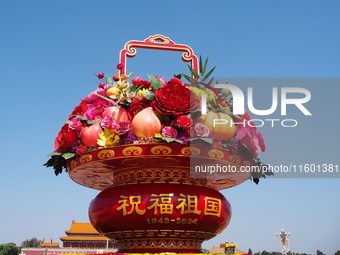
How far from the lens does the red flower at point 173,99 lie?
13.9 ft

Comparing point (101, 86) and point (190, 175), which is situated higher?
point (101, 86)

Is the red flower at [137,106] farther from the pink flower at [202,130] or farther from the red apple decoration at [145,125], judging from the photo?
the pink flower at [202,130]

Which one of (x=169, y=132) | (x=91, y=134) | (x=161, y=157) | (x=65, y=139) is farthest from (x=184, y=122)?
(x=65, y=139)

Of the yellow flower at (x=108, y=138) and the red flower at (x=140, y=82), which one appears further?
the red flower at (x=140, y=82)

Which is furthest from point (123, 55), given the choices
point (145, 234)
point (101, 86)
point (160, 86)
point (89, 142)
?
point (145, 234)

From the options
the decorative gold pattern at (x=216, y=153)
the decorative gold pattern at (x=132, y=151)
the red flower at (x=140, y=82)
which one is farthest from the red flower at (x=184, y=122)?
the red flower at (x=140, y=82)

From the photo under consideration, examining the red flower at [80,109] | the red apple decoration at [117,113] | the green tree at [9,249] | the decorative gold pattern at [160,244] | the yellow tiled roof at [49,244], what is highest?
the red flower at [80,109]

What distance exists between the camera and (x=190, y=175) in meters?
4.37

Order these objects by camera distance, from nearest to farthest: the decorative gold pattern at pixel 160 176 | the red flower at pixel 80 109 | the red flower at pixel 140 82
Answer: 1. the decorative gold pattern at pixel 160 176
2. the red flower at pixel 140 82
3. the red flower at pixel 80 109

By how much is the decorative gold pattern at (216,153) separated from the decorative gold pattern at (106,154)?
3.00 ft

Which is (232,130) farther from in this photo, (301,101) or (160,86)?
(301,101)

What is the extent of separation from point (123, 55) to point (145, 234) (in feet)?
7.36

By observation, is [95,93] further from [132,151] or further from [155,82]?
[132,151]

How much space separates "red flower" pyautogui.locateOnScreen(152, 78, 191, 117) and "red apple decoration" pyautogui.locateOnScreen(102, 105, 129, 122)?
347mm
